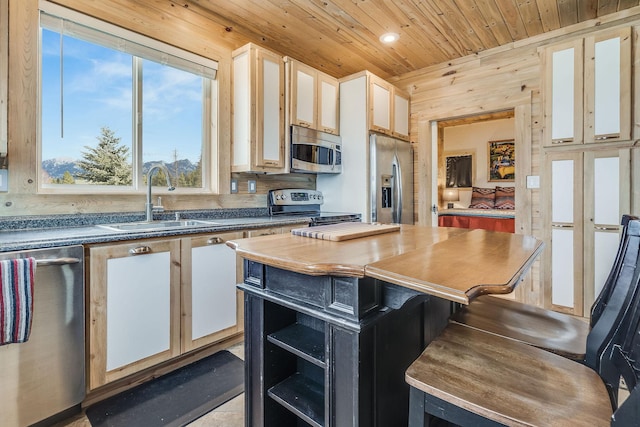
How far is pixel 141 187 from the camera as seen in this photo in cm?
243

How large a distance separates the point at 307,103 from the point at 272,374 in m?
2.65

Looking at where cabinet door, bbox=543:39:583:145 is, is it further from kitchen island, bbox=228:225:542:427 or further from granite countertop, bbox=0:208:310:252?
granite countertop, bbox=0:208:310:252

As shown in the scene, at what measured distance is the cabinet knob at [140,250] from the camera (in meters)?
1.76

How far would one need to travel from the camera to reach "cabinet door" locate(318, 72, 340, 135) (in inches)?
132

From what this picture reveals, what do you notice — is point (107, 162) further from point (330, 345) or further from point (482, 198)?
point (482, 198)

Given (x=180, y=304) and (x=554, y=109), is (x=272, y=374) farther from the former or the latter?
(x=554, y=109)

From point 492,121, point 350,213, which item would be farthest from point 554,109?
point 492,121

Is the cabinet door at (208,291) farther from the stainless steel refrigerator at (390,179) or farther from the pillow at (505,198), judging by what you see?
the pillow at (505,198)

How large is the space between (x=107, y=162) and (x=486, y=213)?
17.5 feet

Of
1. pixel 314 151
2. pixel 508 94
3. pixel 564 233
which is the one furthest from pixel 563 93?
pixel 314 151

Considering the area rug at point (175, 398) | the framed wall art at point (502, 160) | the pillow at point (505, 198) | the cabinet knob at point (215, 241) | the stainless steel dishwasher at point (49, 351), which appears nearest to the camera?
the stainless steel dishwasher at point (49, 351)

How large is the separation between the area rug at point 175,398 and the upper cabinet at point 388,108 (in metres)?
2.69

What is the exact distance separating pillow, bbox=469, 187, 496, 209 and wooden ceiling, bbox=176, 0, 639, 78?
382cm

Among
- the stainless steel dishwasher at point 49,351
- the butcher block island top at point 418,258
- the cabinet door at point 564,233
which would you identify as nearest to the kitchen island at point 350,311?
the butcher block island top at point 418,258
